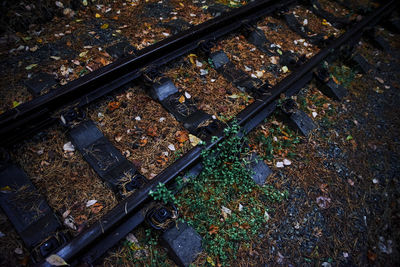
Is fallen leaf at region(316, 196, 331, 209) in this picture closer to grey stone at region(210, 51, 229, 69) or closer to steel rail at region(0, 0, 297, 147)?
grey stone at region(210, 51, 229, 69)

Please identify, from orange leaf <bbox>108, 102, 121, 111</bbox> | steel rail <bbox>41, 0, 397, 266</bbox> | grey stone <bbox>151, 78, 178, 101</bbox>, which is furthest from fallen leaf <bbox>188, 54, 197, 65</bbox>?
orange leaf <bbox>108, 102, 121, 111</bbox>

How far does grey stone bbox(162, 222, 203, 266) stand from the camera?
227cm

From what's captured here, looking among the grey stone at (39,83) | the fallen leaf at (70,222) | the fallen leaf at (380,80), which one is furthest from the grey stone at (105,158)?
the fallen leaf at (380,80)

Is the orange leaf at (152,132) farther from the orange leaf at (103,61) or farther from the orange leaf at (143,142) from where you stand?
the orange leaf at (103,61)

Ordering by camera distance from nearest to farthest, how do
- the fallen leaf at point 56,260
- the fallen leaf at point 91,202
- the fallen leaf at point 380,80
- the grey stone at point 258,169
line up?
the fallen leaf at point 56,260, the fallen leaf at point 91,202, the grey stone at point 258,169, the fallen leaf at point 380,80

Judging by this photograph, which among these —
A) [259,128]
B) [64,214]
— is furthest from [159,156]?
[259,128]

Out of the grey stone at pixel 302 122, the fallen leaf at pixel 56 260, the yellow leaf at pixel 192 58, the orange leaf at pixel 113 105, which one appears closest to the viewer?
the fallen leaf at pixel 56 260

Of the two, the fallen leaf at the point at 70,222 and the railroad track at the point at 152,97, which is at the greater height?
the railroad track at the point at 152,97

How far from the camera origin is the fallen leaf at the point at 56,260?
1899mm

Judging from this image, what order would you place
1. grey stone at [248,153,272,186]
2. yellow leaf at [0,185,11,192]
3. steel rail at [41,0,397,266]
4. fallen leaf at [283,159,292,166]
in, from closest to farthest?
1. steel rail at [41,0,397,266]
2. yellow leaf at [0,185,11,192]
3. grey stone at [248,153,272,186]
4. fallen leaf at [283,159,292,166]

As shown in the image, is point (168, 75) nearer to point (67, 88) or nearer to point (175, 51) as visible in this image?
point (175, 51)

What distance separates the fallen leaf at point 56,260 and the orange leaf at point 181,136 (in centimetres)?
168

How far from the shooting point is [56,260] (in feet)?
6.28

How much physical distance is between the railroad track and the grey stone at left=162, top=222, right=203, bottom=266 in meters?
0.04
